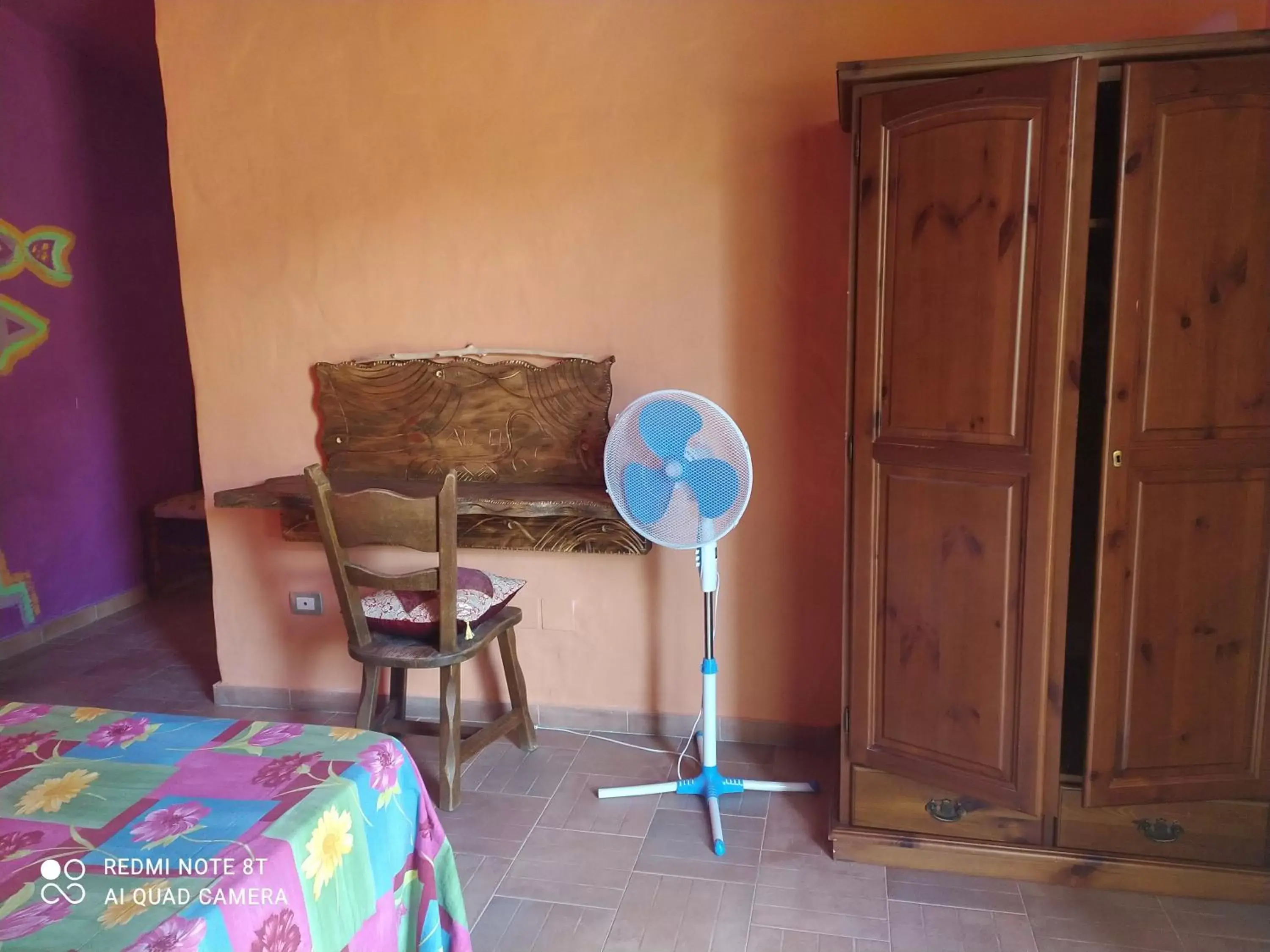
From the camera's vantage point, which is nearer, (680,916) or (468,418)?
(680,916)

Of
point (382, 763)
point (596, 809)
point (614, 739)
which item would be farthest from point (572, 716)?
point (382, 763)

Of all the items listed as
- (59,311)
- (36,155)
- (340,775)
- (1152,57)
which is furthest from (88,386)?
(1152,57)

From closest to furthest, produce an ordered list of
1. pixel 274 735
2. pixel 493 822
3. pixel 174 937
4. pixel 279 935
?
pixel 174 937, pixel 279 935, pixel 274 735, pixel 493 822

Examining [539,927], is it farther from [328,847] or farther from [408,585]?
[328,847]

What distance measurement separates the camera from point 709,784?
103 inches

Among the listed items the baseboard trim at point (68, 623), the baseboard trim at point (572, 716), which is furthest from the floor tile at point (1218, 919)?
the baseboard trim at point (68, 623)

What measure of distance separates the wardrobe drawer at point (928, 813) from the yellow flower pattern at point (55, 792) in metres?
1.77

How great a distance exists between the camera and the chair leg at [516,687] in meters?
2.91

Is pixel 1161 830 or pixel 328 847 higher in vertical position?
pixel 328 847

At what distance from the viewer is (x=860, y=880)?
2.25m

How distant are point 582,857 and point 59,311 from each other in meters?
3.63

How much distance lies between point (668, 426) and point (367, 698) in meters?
1.28

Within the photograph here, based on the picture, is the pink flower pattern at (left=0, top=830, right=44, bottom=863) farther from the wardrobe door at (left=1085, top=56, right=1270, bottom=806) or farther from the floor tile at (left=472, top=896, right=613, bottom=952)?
the wardrobe door at (left=1085, top=56, right=1270, bottom=806)

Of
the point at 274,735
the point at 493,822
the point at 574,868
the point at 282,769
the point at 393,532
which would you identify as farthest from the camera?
the point at 493,822
